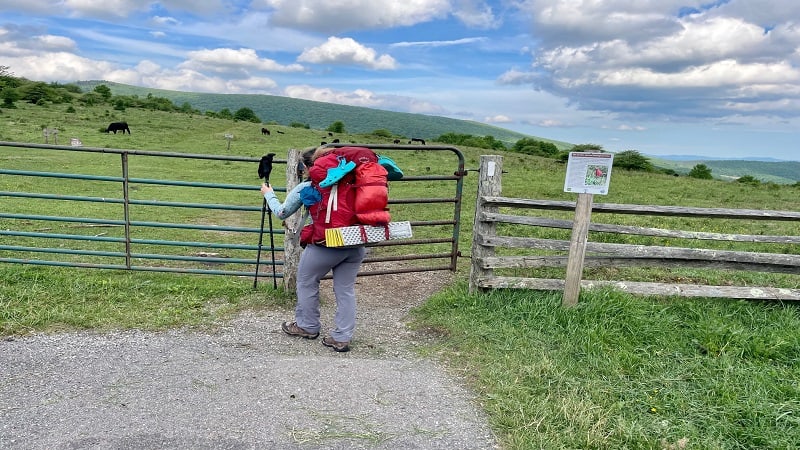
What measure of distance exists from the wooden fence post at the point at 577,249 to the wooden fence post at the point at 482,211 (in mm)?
836

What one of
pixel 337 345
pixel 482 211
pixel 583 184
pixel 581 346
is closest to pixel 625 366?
pixel 581 346

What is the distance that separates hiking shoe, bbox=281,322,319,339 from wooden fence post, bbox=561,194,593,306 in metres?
2.47

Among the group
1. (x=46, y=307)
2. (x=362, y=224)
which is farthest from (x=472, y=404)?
(x=46, y=307)

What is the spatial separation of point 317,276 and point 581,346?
2337 mm

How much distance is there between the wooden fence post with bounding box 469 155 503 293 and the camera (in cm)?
585

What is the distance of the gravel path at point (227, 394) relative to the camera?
3.40m

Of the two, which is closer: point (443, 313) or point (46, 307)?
point (46, 307)

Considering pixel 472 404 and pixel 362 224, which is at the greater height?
pixel 362 224

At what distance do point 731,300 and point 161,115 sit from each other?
4377cm

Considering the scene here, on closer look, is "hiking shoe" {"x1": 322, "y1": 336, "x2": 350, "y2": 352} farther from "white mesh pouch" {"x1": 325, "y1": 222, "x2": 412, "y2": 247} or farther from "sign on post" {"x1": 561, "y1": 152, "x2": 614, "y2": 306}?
"sign on post" {"x1": 561, "y1": 152, "x2": 614, "y2": 306}

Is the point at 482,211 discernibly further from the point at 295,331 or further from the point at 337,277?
the point at 295,331

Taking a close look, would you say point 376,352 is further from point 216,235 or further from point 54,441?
point 216,235

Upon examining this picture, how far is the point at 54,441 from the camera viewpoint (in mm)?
3260

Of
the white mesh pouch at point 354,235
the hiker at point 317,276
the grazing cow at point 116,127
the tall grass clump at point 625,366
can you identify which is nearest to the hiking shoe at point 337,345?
the hiker at point 317,276
